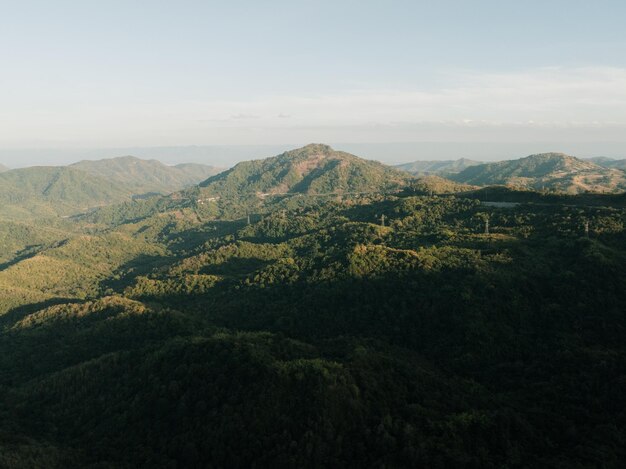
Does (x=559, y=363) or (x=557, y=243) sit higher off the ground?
(x=557, y=243)

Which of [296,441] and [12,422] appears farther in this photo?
[12,422]

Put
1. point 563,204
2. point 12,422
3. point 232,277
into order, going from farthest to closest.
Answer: point 563,204
point 232,277
point 12,422

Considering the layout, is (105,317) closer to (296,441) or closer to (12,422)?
(12,422)

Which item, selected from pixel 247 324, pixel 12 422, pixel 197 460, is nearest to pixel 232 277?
pixel 247 324

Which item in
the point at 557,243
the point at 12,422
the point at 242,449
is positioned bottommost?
the point at 12,422

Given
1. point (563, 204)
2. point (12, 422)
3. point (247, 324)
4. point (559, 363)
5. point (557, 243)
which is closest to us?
point (12, 422)

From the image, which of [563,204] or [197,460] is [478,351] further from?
[563,204]
